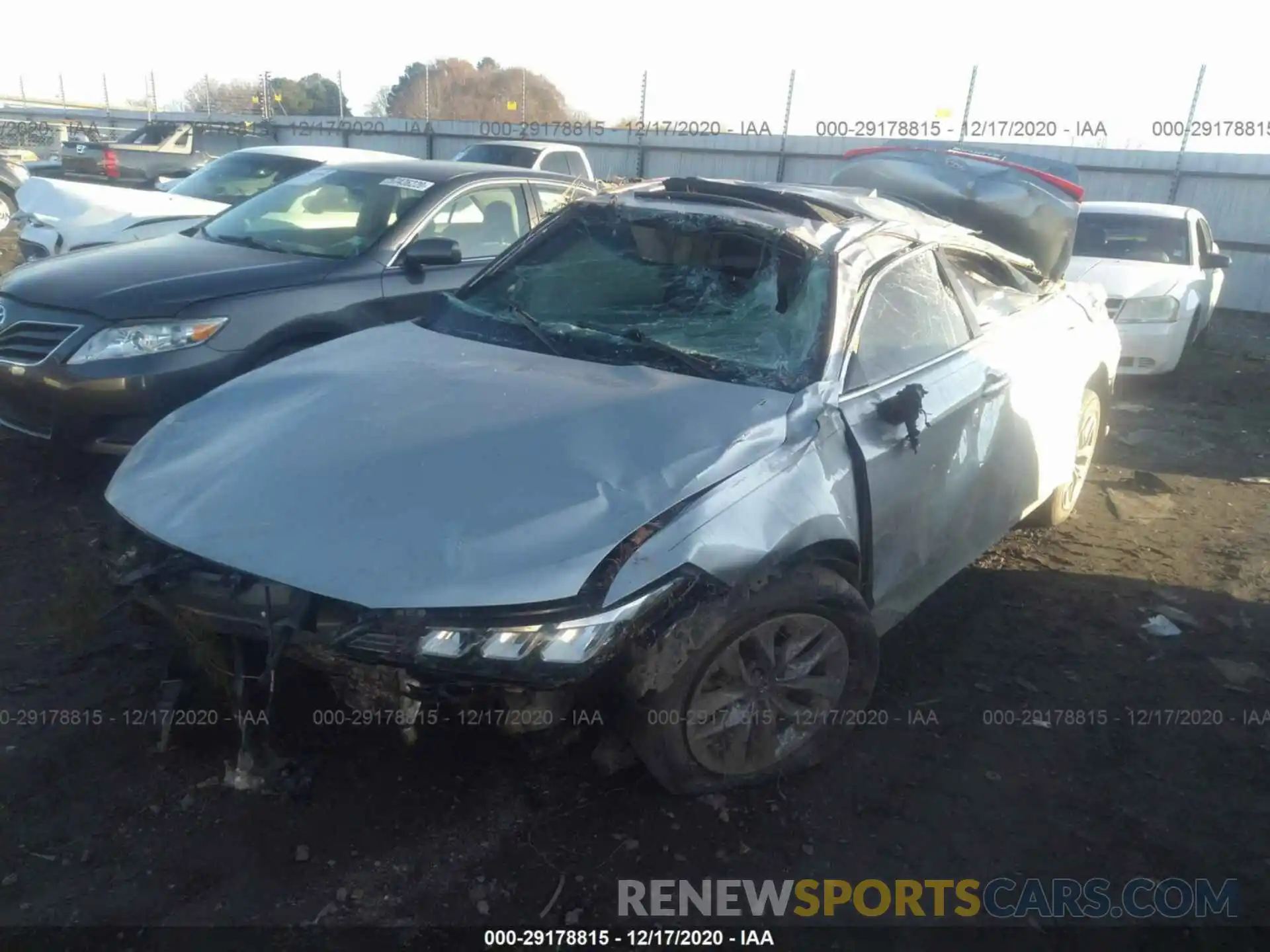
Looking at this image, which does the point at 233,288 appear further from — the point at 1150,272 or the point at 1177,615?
the point at 1150,272

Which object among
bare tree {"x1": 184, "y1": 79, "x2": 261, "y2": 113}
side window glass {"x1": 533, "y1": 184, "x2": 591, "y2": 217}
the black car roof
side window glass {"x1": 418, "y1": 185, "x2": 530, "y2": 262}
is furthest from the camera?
bare tree {"x1": 184, "y1": 79, "x2": 261, "y2": 113}

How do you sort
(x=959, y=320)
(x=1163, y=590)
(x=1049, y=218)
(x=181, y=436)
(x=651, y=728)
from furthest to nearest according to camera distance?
(x=1049, y=218) < (x=1163, y=590) < (x=959, y=320) < (x=181, y=436) < (x=651, y=728)

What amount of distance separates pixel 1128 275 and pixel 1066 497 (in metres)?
4.27

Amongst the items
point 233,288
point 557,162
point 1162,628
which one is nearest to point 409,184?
point 233,288

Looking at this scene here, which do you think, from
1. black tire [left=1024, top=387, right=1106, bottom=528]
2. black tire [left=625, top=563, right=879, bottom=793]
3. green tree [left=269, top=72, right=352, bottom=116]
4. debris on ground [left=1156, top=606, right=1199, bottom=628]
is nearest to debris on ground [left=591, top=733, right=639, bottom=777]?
black tire [left=625, top=563, right=879, bottom=793]

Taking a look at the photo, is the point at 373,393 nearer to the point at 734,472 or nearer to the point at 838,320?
the point at 734,472

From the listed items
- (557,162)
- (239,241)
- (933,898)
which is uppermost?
(557,162)

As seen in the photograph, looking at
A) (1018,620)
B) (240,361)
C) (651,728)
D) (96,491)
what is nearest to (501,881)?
(651,728)

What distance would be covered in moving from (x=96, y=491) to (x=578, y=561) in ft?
11.5

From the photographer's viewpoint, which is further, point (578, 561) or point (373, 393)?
point (373, 393)

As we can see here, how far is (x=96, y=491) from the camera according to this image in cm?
475

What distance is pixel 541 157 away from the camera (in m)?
13.5

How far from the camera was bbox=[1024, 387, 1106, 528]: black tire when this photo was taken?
4.90m

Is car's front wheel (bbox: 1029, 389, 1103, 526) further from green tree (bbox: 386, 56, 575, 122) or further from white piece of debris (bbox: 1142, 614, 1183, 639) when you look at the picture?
green tree (bbox: 386, 56, 575, 122)
